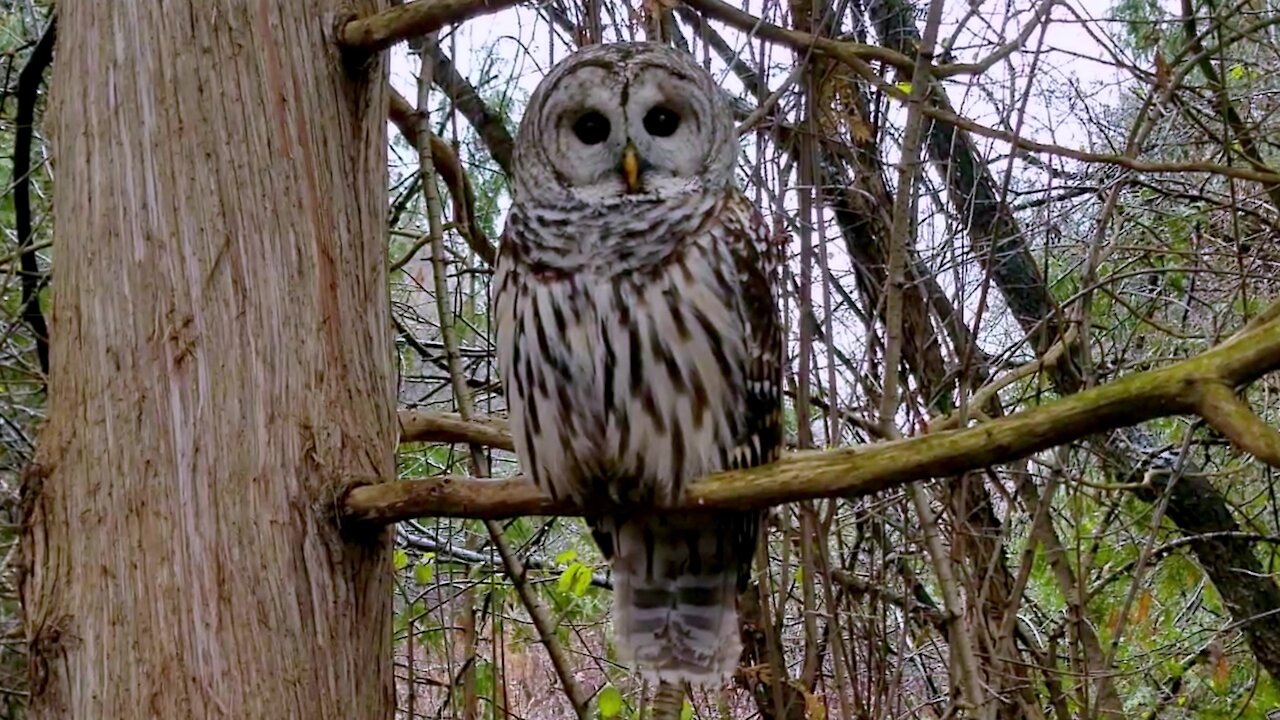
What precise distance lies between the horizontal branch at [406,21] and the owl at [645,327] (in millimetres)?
423

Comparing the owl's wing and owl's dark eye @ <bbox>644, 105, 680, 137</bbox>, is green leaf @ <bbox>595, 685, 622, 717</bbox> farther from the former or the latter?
owl's dark eye @ <bbox>644, 105, 680, 137</bbox>

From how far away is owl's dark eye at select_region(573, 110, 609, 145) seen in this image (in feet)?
8.03

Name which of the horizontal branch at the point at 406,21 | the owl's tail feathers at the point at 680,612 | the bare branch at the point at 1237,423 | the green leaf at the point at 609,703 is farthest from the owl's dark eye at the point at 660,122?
the green leaf at the point at 609,703

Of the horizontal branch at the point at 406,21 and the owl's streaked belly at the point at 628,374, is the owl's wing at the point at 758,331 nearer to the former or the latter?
the owl's streaked belly at the point at 628,374

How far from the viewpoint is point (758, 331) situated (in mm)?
2352

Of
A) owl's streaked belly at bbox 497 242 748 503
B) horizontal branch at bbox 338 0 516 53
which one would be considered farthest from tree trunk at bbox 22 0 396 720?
owl's streaked belly at bbox 497 242 748 503

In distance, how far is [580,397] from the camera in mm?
2258

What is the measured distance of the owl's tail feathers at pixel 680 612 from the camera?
2.55 meters

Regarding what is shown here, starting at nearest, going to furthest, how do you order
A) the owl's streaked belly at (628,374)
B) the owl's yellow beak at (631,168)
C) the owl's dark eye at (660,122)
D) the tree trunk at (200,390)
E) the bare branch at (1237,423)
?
the bare branch at (1237,423)
the tree trunk at (200,390)
the owl's streaked belly at (628,374)
the owl's yellow beak at (631,168)
the owl's dark eye at (660,122)

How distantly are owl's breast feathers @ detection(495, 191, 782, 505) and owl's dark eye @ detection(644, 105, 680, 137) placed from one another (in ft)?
0.64

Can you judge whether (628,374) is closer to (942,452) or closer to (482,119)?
(942,452)

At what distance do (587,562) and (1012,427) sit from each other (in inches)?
115

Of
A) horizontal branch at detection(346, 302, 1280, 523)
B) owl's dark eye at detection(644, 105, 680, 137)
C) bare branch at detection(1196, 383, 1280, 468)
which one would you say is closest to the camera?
bare branch at detection(1196, 383, 1280, 468)

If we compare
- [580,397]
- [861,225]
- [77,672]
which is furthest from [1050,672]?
[77,672]
